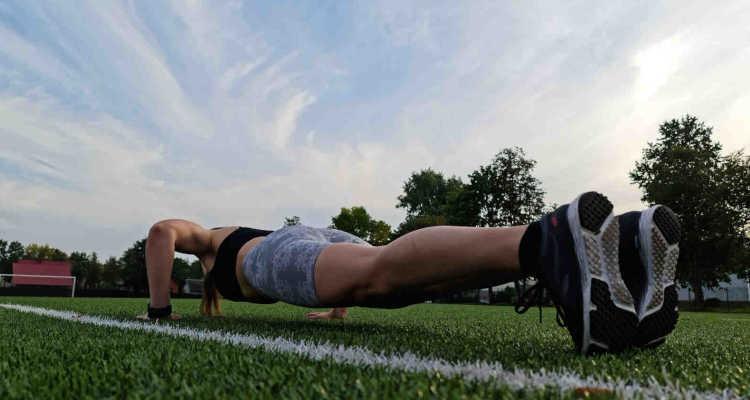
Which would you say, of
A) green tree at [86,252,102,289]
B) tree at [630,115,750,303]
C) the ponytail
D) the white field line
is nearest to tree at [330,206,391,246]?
tree at [630,115,750,303]

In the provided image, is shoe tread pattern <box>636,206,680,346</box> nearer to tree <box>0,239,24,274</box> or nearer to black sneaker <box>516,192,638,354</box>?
black sneaker <box>516,192,638,354</box>

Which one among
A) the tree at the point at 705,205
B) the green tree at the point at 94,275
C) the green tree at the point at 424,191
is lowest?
the green tree at the point at 94,275

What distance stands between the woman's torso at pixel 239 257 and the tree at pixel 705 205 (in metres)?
32.1

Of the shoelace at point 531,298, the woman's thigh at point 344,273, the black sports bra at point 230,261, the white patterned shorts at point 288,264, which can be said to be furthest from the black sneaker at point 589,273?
the black sports bra at point 230,261

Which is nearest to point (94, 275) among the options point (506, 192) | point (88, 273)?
→ point (88, 273)

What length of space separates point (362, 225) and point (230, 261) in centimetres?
5475

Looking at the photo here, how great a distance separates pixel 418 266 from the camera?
7.08 ft

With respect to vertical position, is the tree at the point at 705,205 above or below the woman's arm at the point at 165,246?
above

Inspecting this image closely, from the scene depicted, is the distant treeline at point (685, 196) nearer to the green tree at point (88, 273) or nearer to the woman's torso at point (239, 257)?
the woman's torso at point (239, 257)

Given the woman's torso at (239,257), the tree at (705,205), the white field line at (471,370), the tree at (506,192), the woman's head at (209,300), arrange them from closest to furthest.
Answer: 1. the white field line at (471,370)
2. the woman's torso at (239,257)
3. the woman's head at (209,300)
4. the tree at (705,205)
5. the tree at (506,192)

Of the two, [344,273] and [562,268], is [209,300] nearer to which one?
[344,273]

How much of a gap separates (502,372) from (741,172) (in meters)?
36.5

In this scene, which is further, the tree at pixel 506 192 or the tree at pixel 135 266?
the tree at pixel 135 266

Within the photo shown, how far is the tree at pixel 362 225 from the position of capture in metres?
57.5
